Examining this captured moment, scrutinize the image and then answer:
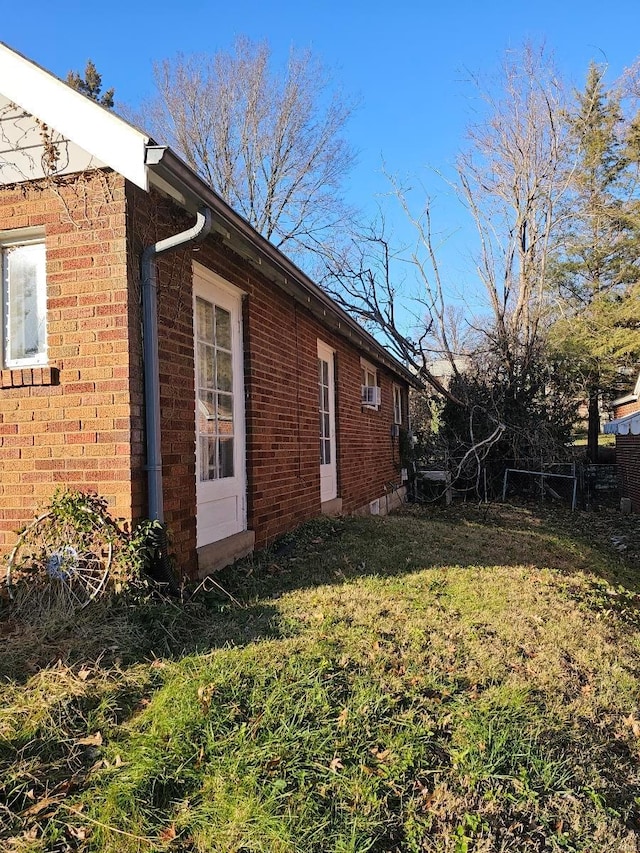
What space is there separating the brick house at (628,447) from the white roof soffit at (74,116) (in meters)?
12.6

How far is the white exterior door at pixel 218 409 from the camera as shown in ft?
16.0

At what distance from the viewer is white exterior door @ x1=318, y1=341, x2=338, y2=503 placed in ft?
27.9

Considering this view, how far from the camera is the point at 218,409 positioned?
205 inches

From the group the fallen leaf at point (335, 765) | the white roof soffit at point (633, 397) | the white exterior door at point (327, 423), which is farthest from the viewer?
the white roof soffit at point (633, 397)

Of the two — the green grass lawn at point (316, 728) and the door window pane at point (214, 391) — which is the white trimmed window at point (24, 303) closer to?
the door window pane at point (214, 391)

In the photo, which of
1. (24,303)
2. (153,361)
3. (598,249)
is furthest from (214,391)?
(598,249)

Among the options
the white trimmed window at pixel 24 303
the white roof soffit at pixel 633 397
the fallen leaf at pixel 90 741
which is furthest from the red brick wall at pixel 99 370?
the white roof soffit at pixel 633 397

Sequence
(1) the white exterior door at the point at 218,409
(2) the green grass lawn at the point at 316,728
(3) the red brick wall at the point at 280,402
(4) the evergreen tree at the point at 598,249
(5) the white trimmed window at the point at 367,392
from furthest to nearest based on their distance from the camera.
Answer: (4) the evergreen tree at the point at 598,249 → (5) the white trimmed window at the point at 367,392 → (3) the red brick wall at the point at 280,402 → (1) the white exterior door at the point at 218,409 → (2) the green grass lawn at the point at 316,728

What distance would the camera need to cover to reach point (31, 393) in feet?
13.3

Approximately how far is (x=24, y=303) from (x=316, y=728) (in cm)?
344

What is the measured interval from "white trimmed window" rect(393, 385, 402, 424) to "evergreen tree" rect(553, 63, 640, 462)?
5987 mm

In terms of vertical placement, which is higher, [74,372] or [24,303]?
[24,303]

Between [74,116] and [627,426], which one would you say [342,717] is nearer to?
[74,116]

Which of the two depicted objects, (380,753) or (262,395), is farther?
(262,395)
